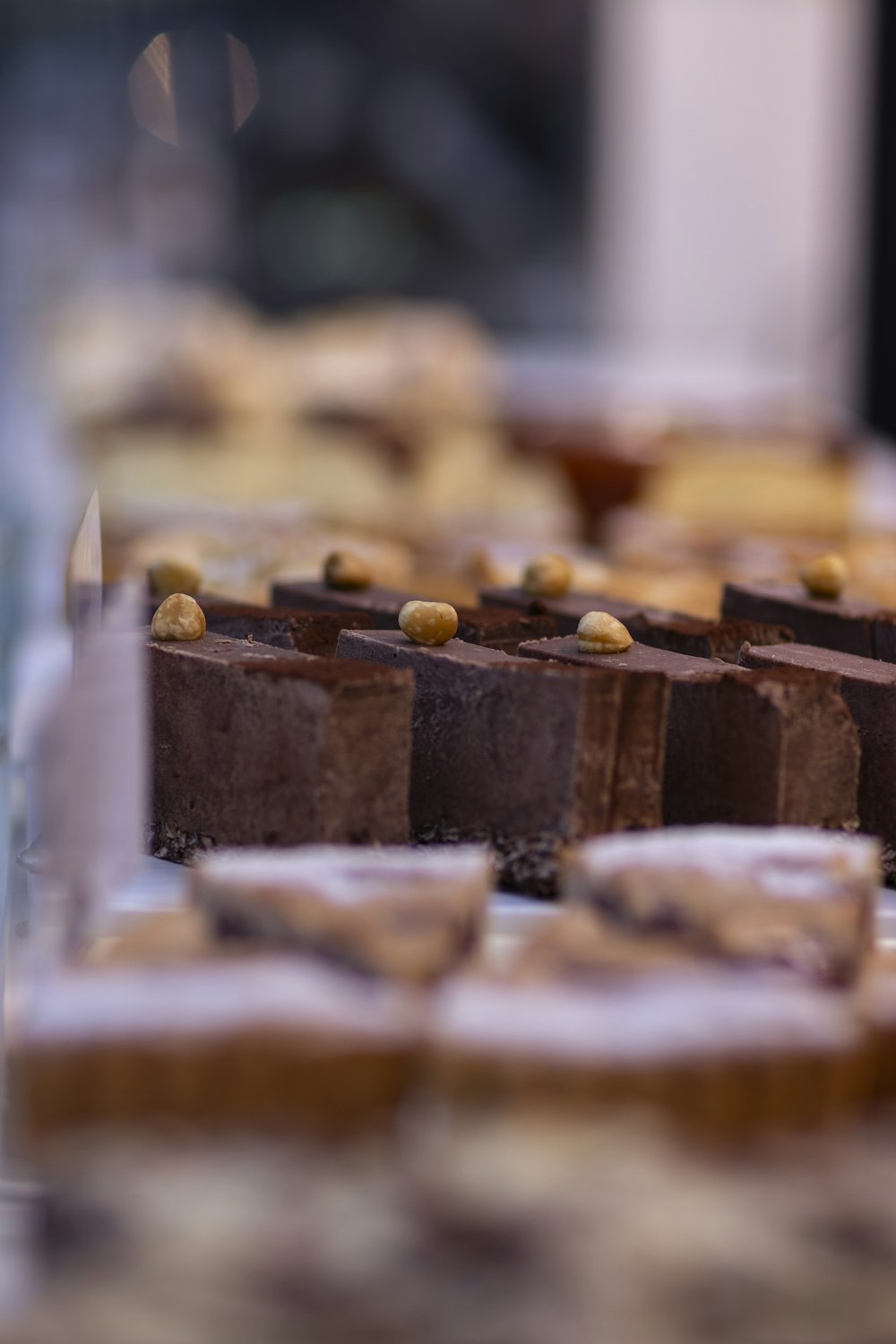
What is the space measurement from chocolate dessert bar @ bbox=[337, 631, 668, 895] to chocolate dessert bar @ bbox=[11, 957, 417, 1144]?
0.34m

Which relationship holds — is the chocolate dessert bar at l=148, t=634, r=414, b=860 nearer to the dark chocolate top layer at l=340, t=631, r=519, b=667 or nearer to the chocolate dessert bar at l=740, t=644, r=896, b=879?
the dark chocolate top layer at l=340, t=631, r=519, b=667

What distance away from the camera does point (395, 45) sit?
7.32 metres

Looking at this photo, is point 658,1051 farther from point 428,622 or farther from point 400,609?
point 400,609

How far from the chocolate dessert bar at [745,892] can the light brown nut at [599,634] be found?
0.23 metres

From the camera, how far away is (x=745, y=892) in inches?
34.3

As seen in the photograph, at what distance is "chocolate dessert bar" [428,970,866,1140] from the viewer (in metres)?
0.76

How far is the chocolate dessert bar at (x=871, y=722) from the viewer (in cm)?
119

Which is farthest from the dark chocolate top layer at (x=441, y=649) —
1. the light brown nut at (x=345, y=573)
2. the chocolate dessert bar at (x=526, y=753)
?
the light brown nut at (x=345, y=573)

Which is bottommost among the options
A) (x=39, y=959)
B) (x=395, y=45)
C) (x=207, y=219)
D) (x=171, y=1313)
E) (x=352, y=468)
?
(x=171, y=1313)

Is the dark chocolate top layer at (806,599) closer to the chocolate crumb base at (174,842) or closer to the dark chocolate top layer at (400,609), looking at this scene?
the dark chocolate top layer at (400,609)

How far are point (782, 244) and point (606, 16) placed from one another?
126 centimetres

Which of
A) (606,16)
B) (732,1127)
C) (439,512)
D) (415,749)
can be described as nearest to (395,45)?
(606,16)

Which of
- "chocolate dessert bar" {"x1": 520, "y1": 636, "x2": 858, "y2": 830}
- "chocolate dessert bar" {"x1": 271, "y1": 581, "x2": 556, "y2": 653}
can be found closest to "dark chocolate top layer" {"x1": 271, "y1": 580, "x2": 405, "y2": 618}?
"chocolate dessert bar" {"x1": 271, "y1": 581, "x2": 556, "y2": 653}

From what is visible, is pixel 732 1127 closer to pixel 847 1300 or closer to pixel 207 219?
pixel 847 1300
